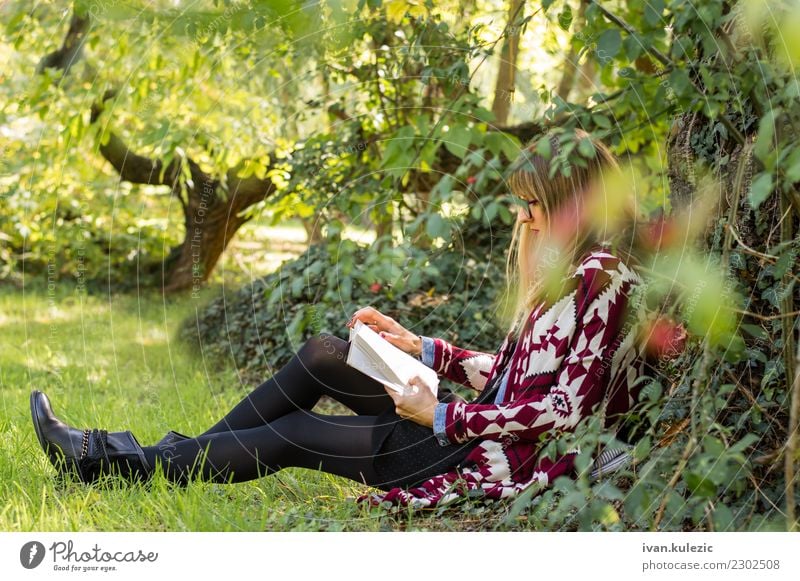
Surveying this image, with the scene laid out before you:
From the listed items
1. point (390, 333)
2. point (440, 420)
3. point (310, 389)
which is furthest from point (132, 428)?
point (440, 420)

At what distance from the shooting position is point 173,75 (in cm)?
388

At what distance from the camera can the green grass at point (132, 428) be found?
1.85 metres

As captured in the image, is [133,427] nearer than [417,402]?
No

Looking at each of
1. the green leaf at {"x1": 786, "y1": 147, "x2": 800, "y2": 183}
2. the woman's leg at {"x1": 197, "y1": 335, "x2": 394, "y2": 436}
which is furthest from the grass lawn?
the green leaf at {"x1": 786, "y1": 147, "x2": 800, "y2": 183}

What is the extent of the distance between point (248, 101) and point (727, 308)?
11.8 ft

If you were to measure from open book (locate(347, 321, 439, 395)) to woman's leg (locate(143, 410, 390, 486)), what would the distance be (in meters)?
0.13

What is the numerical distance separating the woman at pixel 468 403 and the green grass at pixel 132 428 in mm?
77

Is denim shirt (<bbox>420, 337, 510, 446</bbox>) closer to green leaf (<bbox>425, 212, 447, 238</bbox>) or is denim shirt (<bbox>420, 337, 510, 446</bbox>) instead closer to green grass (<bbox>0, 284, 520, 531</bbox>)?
green grass (<bbox>0, 284, 520, 531</bbox>)

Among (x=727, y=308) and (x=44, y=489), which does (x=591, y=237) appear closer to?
(x=727, y=308)

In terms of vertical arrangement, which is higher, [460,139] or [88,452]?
[460,139]

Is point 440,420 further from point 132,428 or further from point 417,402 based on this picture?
point 132,428

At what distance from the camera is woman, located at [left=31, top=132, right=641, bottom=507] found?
1750 mm

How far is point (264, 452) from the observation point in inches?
78.5

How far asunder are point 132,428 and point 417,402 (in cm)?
113
